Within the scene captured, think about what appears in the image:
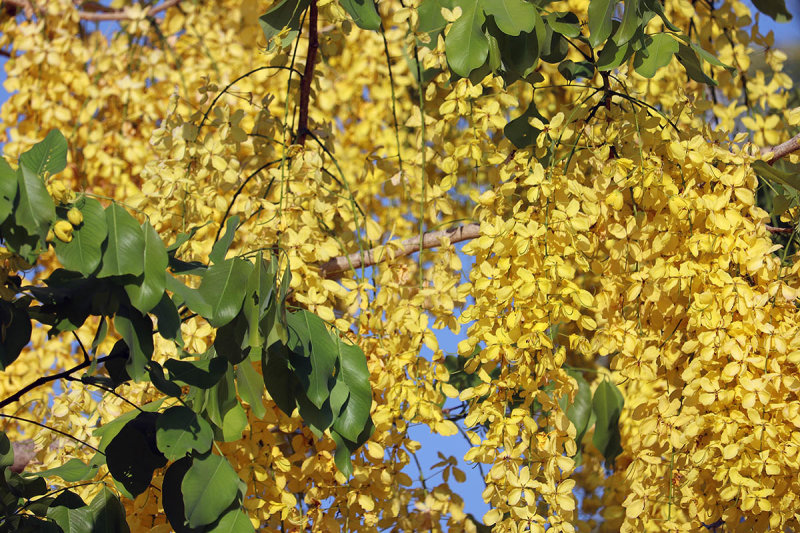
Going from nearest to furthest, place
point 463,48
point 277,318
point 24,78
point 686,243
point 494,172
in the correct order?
point 277,318 < point 463,48 < point 686,243 < point 494,172 < point 24,78

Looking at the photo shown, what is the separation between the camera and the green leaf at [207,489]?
2.98 ft

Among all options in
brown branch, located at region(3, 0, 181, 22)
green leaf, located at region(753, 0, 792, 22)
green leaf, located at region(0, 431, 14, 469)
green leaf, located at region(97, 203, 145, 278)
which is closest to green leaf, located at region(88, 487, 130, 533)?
green leaf, located at region(0, 431, 14, 469)

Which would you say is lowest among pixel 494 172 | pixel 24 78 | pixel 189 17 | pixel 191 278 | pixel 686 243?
pixel 686 243

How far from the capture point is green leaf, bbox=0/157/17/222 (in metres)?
0.83

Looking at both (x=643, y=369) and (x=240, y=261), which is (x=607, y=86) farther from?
(x=240, y=261)

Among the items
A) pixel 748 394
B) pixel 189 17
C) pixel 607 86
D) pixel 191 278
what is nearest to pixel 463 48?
pixel 607 86

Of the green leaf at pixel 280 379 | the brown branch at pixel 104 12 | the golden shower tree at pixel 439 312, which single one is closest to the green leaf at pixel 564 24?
the golden shower tree at pixel 439 312

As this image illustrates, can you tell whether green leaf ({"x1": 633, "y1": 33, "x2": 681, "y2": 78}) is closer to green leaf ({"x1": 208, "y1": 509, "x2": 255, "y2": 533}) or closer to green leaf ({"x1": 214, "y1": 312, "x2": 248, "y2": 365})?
green leaf ({"x1": 214, "y1": 312, "x2": 248, "y2": 365})

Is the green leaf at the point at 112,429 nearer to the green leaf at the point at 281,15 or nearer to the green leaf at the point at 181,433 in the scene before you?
the green leaf at the point at 181,433

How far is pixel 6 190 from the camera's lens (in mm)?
842

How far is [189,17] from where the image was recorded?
9.45 feet

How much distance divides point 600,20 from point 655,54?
0.12m

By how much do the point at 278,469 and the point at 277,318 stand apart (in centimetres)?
53

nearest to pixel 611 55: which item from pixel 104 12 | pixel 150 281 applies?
pixel 150 281
